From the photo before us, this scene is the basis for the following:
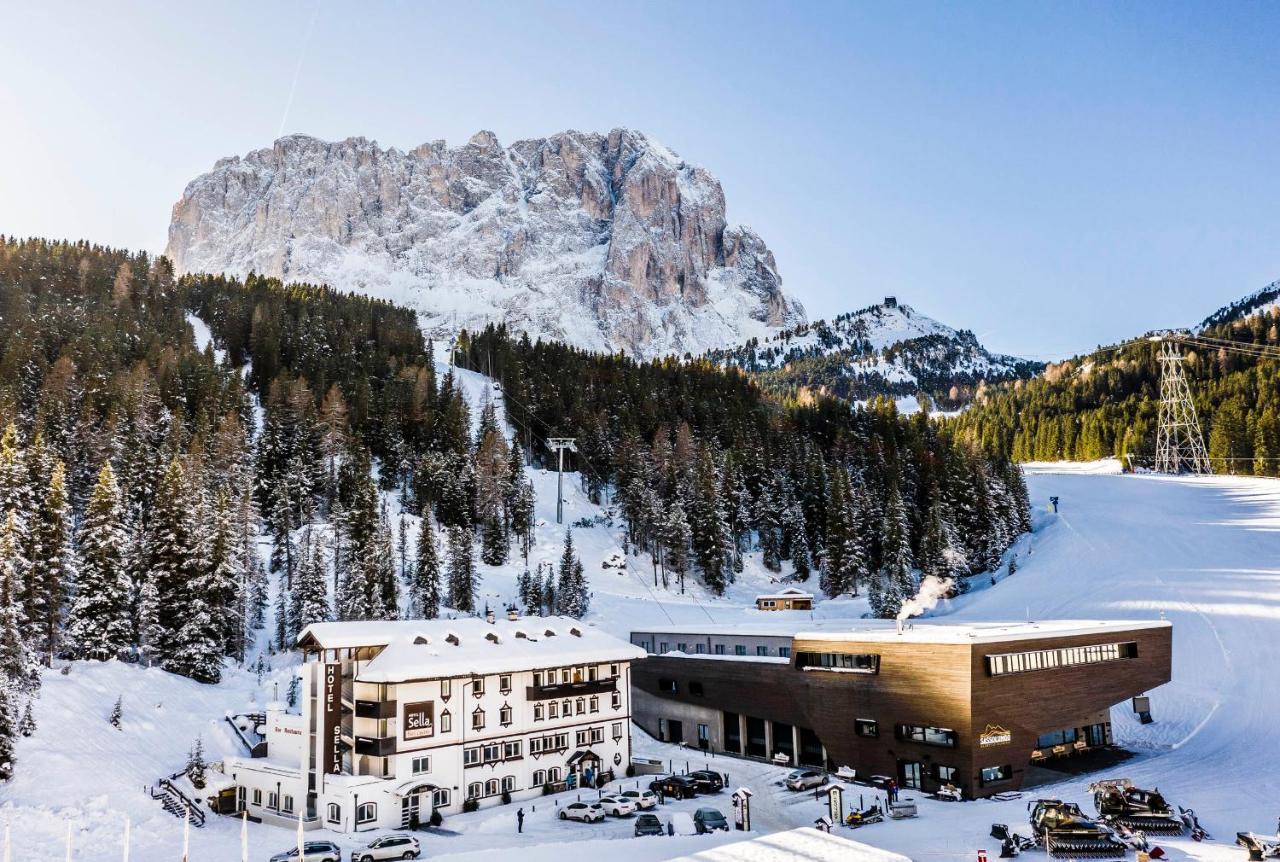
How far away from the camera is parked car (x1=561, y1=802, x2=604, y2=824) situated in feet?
121

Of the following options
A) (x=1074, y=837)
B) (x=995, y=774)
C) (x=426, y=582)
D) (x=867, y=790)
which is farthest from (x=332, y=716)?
(x=995, y=774)

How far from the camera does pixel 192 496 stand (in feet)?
208

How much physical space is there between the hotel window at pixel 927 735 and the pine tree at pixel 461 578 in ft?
129

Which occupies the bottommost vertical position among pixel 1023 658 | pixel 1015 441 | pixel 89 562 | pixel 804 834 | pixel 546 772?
pixel 546 772

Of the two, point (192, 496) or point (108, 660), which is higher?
point (192, 496)

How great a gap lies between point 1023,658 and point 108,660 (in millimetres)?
49880

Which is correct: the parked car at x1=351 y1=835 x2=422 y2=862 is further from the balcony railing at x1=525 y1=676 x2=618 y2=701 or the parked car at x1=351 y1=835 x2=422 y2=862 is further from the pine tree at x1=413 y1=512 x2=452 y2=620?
the pine tree at x1=413 y1=512 x2=452 y2=620

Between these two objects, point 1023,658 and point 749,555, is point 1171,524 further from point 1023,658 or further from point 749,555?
point 1023,658

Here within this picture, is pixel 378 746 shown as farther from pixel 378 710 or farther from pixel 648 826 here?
pixel 648 826

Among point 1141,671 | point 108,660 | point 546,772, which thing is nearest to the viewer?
point 546,772

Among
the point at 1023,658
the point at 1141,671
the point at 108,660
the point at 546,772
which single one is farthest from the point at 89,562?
the point at 1141,671

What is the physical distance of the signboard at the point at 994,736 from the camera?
41125mm

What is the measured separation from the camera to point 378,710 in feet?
131

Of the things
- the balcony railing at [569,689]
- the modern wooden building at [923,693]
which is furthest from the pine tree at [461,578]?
the balcony railing at [569,689]
